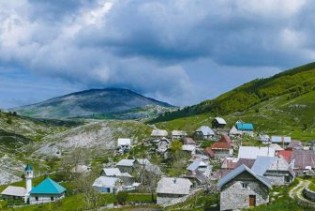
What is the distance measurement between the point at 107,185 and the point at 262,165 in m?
46.5

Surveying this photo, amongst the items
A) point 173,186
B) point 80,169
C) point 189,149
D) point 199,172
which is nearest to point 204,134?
point 189,149

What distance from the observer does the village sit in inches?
2630

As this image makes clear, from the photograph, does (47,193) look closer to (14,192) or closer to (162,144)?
(14,192)

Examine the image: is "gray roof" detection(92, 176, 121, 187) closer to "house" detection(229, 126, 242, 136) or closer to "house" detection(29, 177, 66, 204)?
"house" detection(29, 177, 66, 204)

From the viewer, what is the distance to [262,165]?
3310 inches

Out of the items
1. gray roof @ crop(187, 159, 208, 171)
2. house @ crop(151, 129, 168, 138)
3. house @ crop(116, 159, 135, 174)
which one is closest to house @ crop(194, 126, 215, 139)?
house @ crop(151, 129, 168, 138)

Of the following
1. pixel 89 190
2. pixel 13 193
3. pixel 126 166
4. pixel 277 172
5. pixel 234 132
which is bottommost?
pixel 13 193

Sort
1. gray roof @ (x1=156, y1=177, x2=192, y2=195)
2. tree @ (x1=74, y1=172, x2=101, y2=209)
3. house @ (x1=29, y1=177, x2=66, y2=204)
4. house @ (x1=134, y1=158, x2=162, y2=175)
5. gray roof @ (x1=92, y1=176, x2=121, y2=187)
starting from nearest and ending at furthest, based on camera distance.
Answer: gray roof @ (x1=156, y1=177, x2=192, y2=195), tree @ (x1=74, y1=172, x2=101, y2=209), house @ (x1=29, y1=177, x2=66, y2=204), gray roof @ (x1=92, y1=176, x2=121, y2=187), house @ (x1=134, y1=158, x2=162, y2=175)

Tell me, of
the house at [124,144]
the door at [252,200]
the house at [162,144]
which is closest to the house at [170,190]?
the door at [252,200]

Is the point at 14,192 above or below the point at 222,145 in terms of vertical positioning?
below

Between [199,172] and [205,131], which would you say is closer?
[199,172]

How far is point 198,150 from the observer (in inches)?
6191

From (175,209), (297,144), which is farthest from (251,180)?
(297,144)

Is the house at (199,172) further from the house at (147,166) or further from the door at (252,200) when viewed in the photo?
the door at (252,200)
